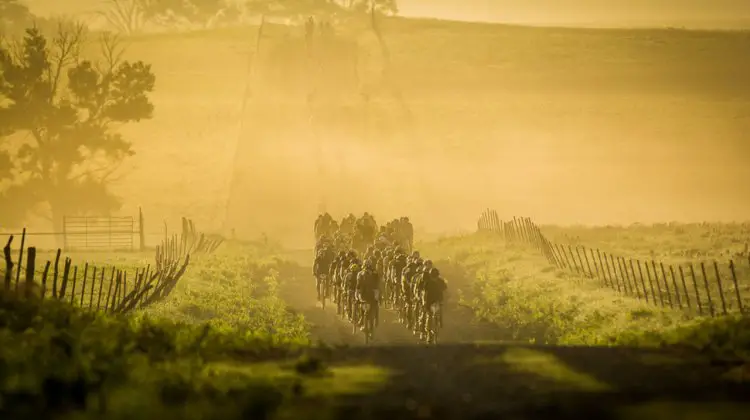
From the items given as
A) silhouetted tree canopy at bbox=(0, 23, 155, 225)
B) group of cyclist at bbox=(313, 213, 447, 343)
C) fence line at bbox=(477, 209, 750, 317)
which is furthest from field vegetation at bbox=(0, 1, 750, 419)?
group of cyclist at bbox=(313, 213, 447, 343)

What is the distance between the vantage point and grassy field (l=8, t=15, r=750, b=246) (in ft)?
298

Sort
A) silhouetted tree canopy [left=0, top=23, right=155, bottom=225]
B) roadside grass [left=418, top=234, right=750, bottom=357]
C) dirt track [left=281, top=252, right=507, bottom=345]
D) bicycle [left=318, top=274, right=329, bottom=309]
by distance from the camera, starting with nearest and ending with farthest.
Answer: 1. roadside grass [left=418, top=234, right=750, bottom=357]
2. dirt track [left=281, top=252, right=507, bottom=345]
3. bicycle [left=318, top=274, right=329, bottom=309]
4. silhouetted tree canopy [left=0, top=23, right=155, bottom=225]

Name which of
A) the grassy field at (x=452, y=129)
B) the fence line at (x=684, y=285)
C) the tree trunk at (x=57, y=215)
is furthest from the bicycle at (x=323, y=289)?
the grassy field at (x=452, y=129)

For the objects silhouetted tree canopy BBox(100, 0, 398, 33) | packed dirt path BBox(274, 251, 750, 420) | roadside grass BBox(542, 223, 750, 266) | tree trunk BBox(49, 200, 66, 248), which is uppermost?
silhouetted tree canopy BBox(100, 0, 398, 33)

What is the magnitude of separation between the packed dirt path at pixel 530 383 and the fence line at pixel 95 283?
5293mm

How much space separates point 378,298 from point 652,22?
579 ft

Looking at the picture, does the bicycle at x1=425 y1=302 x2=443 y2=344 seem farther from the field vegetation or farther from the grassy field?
the grassy field

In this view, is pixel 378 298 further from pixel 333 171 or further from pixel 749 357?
pixel 333 171

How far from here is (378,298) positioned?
2641 centimetres

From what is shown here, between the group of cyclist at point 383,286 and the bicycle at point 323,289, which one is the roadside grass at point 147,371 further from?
the bicycle at point 323,289

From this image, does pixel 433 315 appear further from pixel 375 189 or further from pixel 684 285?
pixel 375 189

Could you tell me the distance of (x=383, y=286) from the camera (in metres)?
32.1

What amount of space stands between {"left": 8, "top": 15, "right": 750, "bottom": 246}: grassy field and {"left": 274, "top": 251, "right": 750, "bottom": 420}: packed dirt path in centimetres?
6071

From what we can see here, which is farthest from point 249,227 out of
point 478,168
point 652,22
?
point 652,22
